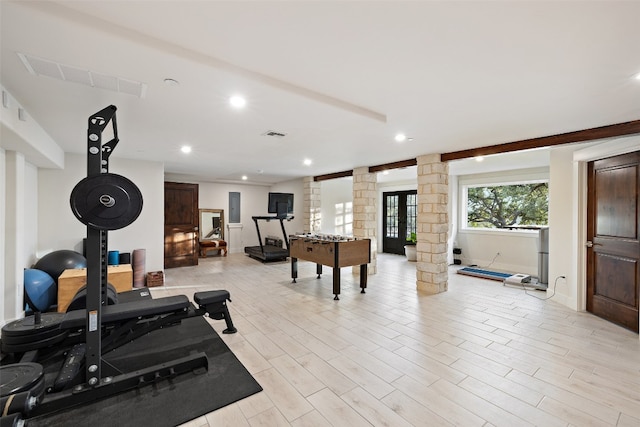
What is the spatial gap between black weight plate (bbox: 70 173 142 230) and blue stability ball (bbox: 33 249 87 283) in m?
3.07

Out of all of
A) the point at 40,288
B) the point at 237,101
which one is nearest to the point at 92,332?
the point at 237,101

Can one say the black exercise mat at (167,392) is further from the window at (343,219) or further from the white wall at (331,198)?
the window at (343,219)

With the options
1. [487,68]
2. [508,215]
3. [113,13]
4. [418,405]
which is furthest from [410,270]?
[113,13]

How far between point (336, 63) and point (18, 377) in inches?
122

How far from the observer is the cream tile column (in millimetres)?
4949

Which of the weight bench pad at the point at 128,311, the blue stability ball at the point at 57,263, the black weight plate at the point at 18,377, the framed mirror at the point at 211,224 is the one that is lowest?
the black weight plate at the point at 18,377

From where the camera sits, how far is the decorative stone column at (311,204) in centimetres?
816

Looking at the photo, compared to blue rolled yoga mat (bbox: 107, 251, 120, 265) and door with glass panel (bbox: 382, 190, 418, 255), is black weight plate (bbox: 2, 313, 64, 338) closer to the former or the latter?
blue rolled yoga mat (bbox: 107, 251, 120, 265)

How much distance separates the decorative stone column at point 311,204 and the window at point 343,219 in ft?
4.30

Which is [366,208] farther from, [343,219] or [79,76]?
[79,76]

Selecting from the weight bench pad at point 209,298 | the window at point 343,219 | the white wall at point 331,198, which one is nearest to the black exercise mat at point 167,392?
the weight bench pad at point 209,298

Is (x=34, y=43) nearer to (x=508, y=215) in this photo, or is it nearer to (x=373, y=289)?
(x=373, y=289)

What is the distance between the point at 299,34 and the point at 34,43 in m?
1.60

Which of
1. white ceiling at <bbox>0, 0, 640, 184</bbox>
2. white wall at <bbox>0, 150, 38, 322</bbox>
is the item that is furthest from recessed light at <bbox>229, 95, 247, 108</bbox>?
white wall at <bbox>0, 150, 38, 322</bbox>
